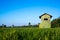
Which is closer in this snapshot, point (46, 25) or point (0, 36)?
point (0, 36)

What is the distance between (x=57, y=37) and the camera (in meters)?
3.88

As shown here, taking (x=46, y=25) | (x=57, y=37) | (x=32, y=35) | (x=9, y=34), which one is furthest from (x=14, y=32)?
(x=46, y=25)

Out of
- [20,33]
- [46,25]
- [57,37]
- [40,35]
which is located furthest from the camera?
[46,25]

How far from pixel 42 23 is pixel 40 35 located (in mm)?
A: 21523

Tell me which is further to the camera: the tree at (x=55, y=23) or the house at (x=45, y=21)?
the tree at (x=55, y=23)

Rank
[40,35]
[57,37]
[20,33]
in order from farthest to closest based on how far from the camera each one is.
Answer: [20,33]
[40,35]
[57,37]

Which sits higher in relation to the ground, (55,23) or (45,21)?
(45,21)

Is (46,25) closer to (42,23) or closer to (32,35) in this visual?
(42,23)

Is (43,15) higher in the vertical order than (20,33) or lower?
higher

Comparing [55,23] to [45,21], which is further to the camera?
[55,23]

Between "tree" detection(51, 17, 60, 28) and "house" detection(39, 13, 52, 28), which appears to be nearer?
"house" detection(39, 13, 52, 28)

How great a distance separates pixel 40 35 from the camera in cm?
419

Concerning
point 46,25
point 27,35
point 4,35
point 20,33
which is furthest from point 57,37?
point 46,25

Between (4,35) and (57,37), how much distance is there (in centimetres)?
151
